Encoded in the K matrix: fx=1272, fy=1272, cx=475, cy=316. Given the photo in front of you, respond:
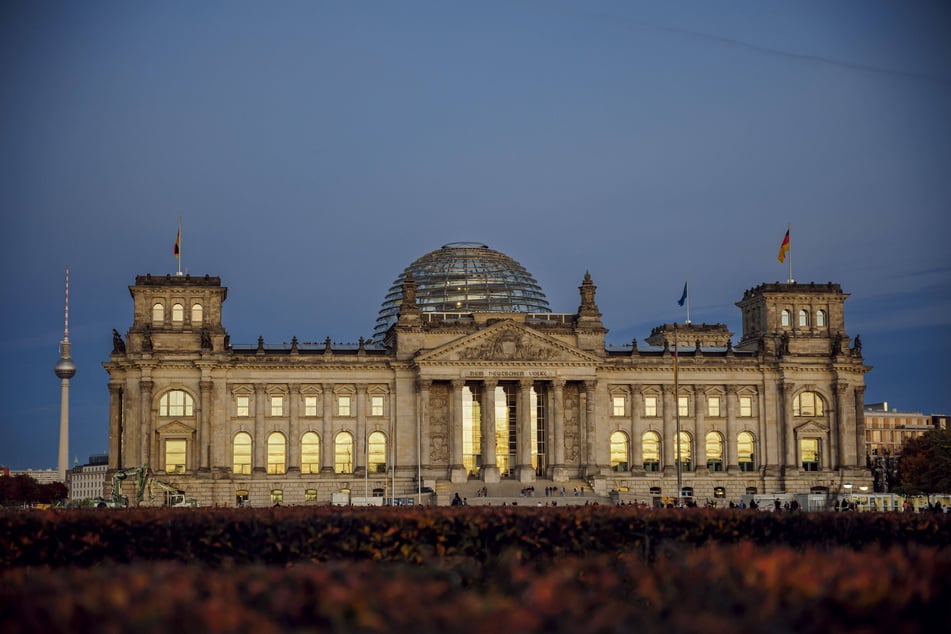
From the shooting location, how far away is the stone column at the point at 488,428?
110562 mm

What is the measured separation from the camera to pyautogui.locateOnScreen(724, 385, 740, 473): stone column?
118 meters

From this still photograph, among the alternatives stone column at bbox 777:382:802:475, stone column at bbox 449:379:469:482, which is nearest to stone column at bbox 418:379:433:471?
stone column at bbox 449:379:469:482

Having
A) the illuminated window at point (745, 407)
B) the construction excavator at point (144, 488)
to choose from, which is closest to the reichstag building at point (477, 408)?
the illuminated window at point (745, 407)

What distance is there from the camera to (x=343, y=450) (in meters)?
114

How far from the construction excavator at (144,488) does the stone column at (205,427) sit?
459 cm

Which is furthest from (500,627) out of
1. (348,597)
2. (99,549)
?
(99,549)

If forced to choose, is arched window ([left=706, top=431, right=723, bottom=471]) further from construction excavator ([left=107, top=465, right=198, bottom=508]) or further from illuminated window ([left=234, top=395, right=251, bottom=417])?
construction excavator ([left=107, top=465, right=198, bottom=508])

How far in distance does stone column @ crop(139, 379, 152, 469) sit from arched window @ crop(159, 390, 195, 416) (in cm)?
193

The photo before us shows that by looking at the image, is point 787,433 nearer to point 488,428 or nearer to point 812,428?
point 812,428

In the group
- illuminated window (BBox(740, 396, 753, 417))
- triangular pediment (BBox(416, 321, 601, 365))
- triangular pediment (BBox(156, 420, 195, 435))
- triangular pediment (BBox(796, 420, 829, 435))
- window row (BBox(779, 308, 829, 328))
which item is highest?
window row (BBox(779, 308, 829, 328))

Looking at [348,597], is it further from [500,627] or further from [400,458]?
[400,458]

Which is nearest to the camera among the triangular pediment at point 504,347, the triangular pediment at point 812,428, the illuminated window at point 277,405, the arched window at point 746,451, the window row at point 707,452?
the triangular pediment at point 504,347

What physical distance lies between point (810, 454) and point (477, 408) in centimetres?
3182

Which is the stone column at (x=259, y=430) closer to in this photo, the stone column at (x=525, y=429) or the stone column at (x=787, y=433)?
the stone column at (x=525, y=429)
